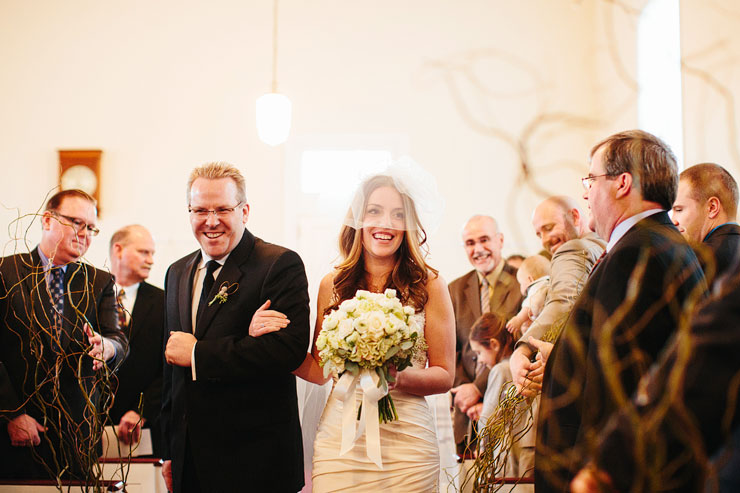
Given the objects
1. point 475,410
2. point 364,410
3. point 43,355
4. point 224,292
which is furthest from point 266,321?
point 475,410

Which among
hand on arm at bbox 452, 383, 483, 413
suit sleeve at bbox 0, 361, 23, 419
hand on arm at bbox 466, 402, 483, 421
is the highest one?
suit sleeve at bbox 0, 361, 23, 419

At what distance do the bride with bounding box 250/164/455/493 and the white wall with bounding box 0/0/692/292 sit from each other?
480 cm

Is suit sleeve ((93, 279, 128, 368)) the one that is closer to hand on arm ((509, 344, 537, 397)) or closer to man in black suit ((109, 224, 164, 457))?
man in black suit ((109, 224, 164, 457))

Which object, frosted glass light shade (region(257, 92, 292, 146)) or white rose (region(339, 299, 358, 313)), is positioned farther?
frosted glass light shade (region(257, 92, 292, 146))

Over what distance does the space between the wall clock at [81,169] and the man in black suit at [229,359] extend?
538 cm

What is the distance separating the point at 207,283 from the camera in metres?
2.78

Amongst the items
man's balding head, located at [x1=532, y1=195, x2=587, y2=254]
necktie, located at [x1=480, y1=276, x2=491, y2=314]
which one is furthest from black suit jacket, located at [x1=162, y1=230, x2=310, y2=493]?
necktie, located at [x1=480, y1=276, x2=491, y2=314]

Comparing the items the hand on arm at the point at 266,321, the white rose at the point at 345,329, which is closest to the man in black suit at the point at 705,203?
the white rose at the point at 345,329

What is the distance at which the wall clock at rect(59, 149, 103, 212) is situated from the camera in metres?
7.67

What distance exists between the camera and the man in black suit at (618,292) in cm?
168

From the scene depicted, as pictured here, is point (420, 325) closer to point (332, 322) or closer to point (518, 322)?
point (332, 322)

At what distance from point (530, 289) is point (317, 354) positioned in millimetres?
1228

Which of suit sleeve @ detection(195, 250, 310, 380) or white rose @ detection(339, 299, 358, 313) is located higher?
white rose @ detection(339, 299, 358, 313)

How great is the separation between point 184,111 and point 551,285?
19.7ft
